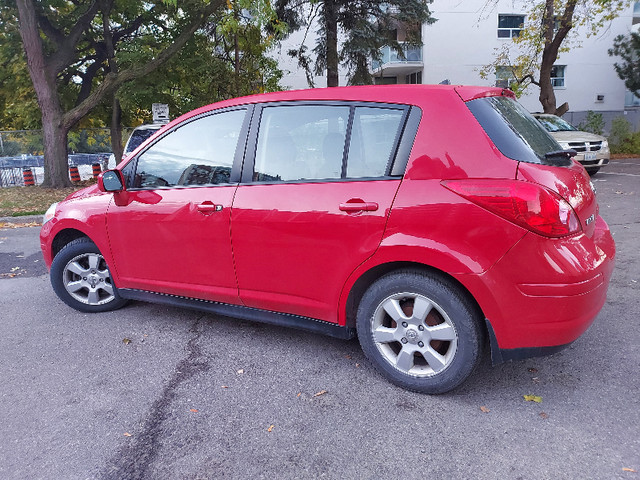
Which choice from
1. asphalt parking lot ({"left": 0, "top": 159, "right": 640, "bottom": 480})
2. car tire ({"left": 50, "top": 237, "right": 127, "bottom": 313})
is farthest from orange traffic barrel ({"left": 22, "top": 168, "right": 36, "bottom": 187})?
asphalt parking lot ({"left": 0, "top": 159, "right": 640, "bottom": 480})

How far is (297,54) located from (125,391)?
2027cm

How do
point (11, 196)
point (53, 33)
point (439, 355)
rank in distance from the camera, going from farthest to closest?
point (53, 33) → point (11, 196) → point (439, 355)

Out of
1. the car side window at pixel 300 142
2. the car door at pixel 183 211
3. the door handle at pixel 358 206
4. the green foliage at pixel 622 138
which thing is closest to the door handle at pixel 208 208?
the car door at pixel 183 211

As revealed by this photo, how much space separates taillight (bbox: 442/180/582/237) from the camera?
8.10 feet

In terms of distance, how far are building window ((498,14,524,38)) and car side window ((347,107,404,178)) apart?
113ft

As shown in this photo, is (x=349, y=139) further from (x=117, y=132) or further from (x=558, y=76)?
(x=558, y=76)

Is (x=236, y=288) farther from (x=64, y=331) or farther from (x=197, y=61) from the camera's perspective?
(x=197, y=61)

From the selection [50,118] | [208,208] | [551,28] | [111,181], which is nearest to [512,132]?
[208,208]

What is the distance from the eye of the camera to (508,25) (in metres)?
32.7

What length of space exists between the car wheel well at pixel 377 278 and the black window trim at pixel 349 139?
0.51m

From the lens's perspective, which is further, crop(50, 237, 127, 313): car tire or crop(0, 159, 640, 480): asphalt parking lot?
crop(50, 237, 127, 313): car tire

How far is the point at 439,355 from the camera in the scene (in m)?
2.79

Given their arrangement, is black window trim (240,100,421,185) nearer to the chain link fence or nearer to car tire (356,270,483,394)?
car tire (356,270,483,394)

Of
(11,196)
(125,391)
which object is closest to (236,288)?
(125,391)
